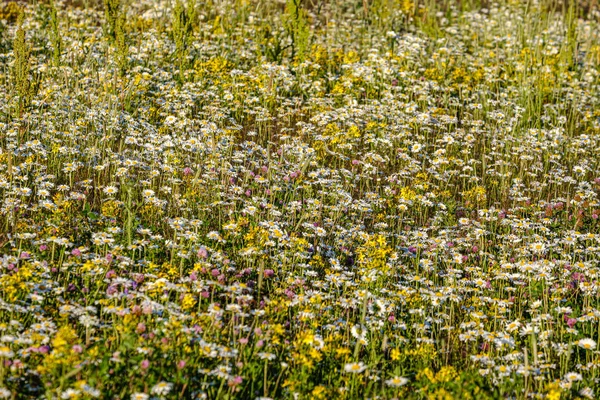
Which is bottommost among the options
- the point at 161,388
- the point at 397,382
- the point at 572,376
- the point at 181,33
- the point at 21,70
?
the point at 572,376

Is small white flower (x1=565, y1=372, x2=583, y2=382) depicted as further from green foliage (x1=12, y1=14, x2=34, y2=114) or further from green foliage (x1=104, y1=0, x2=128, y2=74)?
green foliage (x1=104, y1=0, x2=128, y2=74)

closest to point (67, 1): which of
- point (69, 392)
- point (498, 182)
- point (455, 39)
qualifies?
point (455, 39)

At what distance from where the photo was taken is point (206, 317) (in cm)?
414

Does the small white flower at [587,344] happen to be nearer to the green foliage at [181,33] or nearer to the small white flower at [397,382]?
the small white flower at [397,382]

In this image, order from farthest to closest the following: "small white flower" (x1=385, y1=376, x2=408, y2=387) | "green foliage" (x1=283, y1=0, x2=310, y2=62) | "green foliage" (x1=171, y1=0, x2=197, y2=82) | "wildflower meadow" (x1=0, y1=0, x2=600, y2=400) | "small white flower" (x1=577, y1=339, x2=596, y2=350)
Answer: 1. "green foliage" (x1=283, y1=0, x2=310, y2=62)
2. "green foliage" (x1=171, y1=0, x2=197, y2=82)
3. "small white flower" (x1=577, y1=339, x2=596, y2=350)
4. "wildflower meadow" (x1=0, y1=0, x2=600, y2=400)
5. "small white flower" (x1=385, y1=376, x2=408, y2=387)

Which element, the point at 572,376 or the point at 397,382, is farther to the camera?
the point at 572,376

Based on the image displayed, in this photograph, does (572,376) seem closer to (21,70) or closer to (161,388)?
(161,388)

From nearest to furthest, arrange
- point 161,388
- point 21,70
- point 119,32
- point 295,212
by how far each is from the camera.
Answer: point 161,388 < point 295,212 < point 21,70 < point 119,32

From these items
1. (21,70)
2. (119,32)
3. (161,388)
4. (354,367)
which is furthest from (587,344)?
(119,32)

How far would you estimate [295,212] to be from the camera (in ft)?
20.5

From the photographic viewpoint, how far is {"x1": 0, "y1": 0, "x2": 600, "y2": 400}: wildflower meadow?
4008 millimetres

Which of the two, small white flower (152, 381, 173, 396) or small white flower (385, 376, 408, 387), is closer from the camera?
small white flower (152, 381, 173, 396)

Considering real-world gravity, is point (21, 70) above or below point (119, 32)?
below

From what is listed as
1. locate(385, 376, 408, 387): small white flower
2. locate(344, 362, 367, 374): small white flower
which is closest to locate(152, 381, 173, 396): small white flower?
locate(344, 362, 367, 374): small white flower
